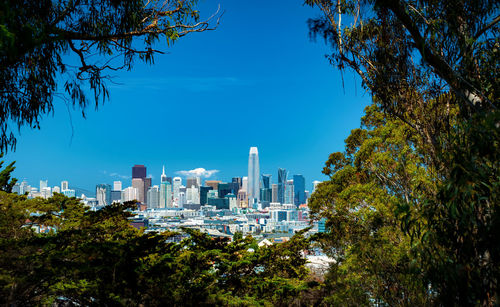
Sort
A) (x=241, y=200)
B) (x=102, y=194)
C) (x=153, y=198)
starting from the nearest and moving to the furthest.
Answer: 1. (x=102, y=194)
2. (x=153, y=198)
3. (x=241, y=200)

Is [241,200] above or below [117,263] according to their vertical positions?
below

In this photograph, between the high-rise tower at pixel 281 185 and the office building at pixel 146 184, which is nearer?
the office building at pixel 146 184

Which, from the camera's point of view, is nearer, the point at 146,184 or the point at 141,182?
the point at 141,182

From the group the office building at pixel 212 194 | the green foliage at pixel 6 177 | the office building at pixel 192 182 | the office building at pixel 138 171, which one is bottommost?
the office building at pixel 212 194

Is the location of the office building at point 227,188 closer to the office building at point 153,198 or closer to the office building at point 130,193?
the office building at point 153,198

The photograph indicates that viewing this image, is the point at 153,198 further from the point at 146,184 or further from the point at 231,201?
the point at 231,201

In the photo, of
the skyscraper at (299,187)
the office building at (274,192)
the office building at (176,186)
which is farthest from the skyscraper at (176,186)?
the skyscraper at (299,187)

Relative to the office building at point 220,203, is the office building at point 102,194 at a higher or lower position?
higher

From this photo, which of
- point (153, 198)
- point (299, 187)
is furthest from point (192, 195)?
point (299, 187)

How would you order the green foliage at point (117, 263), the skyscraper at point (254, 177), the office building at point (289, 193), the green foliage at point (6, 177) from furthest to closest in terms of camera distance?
the skyscraper at point (254, 177)
the office building at point (289, 193)
the green foliage at point (6, 177)
the green foliage at point (117, 263)
